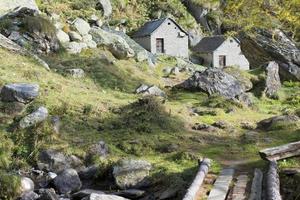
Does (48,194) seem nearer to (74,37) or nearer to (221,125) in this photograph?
(221,125)

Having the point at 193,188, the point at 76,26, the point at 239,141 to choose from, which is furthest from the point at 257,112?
the point at 193,188

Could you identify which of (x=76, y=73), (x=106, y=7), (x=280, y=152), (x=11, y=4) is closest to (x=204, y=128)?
(x=280, y=152)

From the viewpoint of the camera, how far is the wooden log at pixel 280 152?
45.6 ft

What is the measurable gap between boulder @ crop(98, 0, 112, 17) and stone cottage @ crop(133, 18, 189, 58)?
125 inches

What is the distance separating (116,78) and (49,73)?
4.98 m

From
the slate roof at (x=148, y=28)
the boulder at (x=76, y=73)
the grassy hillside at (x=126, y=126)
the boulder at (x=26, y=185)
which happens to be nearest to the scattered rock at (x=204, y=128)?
the grassy hillside at (x=126, y=126)

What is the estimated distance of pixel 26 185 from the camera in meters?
13.6

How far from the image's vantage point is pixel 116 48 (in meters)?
34.0

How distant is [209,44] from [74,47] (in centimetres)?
1944

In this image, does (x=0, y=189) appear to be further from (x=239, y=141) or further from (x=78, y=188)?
(x=239, y=141)

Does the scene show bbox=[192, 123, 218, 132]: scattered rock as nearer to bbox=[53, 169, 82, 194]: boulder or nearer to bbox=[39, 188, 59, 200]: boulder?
bbox=[53, 169, 82, 194]: boulder

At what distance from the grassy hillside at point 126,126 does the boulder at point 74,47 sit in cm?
240

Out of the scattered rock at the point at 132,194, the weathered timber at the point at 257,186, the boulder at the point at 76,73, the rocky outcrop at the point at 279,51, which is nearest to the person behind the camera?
the weathered timber at the point at 257,186

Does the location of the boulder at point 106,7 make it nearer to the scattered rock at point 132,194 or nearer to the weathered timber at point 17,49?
the weathered timber at point 17,49
